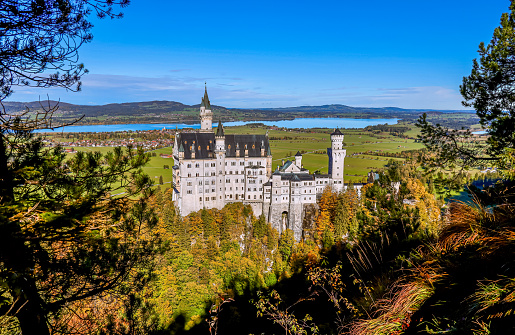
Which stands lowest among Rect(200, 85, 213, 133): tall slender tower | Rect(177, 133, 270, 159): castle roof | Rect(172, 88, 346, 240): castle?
Rect(172, 88, 346, 240): castle

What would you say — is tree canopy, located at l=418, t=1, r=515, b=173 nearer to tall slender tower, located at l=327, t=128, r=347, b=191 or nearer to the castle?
the castle

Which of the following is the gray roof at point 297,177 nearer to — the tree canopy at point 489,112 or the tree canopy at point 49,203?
the tree canopy at point 489,112

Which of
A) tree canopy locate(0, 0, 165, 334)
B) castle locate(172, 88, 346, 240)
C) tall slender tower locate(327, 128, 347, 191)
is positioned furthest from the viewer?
tall slender tower locate(327, 128, 347, 191)

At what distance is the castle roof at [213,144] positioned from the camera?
5981cm

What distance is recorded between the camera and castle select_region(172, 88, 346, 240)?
59.8m


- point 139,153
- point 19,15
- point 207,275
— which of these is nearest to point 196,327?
point 207,275

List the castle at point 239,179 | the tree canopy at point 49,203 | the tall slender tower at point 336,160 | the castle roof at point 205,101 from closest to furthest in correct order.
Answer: the tree canopy at point 49,203 → the castle at point 239,179 → the castle roof at point 205,101 → the tall slender tower at point 336,160

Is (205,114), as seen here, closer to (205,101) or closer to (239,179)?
(205,101)

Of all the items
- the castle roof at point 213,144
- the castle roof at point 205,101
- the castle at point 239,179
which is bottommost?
the castle at point 239,179

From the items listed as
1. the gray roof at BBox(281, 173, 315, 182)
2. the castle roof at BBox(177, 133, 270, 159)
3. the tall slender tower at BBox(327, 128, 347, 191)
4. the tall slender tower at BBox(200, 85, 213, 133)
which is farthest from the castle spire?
the tall slender tower at BBox(327, 128, 347, 191)

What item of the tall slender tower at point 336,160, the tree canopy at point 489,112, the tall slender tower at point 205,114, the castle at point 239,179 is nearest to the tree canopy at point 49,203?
the tree canopy at point 489,112

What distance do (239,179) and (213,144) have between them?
8898 mm

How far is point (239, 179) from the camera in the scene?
63719mm

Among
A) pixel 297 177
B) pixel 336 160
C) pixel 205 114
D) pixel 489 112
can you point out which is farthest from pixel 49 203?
pixel 336 160
